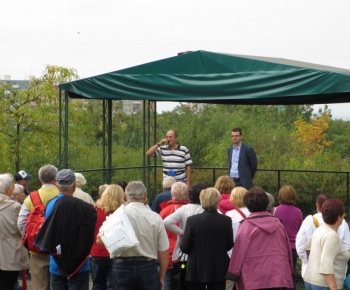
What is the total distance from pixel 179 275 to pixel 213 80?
2.77 m

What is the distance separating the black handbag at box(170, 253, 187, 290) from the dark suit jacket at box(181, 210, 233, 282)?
1.91 ft

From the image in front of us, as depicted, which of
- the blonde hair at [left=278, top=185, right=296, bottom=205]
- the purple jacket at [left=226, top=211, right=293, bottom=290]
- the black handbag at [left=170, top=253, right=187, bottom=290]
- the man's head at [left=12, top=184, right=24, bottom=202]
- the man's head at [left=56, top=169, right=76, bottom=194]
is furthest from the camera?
the man's head at [left=12, top=184, right=24, bottom=202]

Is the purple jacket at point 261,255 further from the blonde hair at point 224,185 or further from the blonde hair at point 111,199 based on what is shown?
the blonde hair at point 224,185

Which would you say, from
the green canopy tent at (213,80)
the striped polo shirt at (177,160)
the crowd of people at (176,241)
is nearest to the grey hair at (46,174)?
the crowd of people at (176,241)

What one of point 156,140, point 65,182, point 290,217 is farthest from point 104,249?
point 156,140

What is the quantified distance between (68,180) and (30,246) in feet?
2.99

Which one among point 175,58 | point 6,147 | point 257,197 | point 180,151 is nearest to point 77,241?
point 257,197

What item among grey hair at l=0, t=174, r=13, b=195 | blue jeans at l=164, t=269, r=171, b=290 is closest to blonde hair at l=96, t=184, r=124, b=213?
blue jeans at l=164, t=269, r=171, b=290

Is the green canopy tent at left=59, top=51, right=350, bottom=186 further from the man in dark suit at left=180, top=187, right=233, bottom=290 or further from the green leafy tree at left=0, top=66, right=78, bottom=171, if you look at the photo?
the green leafy tree at left=0, top=66, right=78, bottom=171

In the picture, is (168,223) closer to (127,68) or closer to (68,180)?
(68,180)

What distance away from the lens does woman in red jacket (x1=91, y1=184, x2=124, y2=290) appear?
20.3ft

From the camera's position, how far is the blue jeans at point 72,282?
6.12 m

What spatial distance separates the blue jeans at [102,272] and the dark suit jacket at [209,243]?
1.39 m

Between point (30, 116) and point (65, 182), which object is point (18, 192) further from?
point (30, 116)
